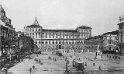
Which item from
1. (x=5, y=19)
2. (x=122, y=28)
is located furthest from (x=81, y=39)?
(x=5, y=19)

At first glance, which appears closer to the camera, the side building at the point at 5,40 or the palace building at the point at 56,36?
the side building at the point at 5,40

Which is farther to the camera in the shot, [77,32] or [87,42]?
[77,32]

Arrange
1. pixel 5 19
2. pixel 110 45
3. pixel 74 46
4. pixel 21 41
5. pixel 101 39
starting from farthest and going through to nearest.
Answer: pixel 74 46 < pixel 101 39 < pixel 110 45 < pixel 21 41 < pixel 5 19

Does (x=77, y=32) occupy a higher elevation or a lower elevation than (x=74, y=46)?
higher

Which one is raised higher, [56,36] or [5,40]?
[56,36]

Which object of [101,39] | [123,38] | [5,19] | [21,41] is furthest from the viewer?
[101,39]

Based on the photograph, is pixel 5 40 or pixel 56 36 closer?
pixel 5 40

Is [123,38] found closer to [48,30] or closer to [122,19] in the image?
[122,19]

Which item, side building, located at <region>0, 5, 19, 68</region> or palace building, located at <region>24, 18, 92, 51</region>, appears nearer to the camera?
side building, located at <region>0, 5, 19, 68</region>
